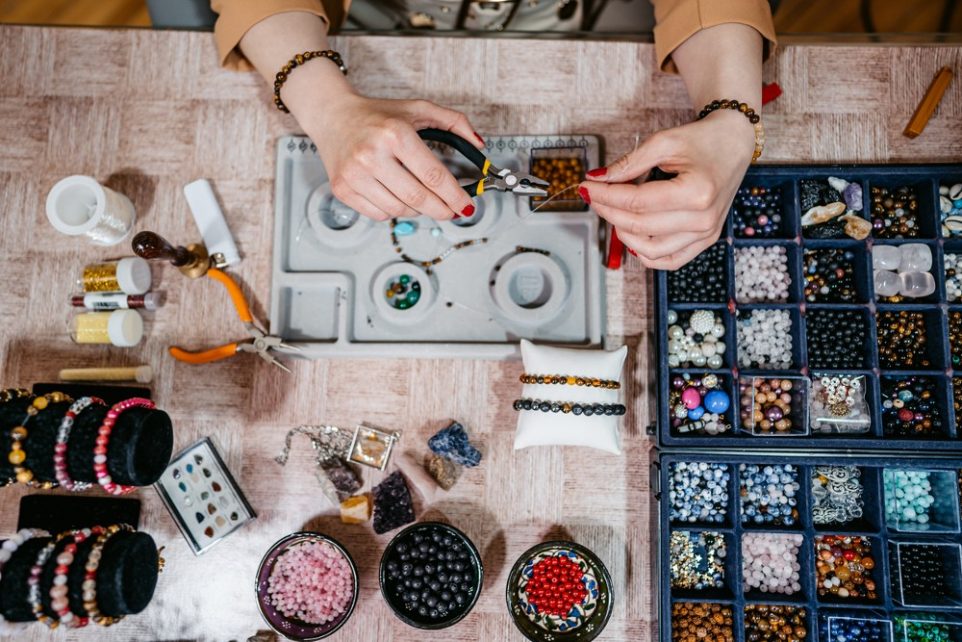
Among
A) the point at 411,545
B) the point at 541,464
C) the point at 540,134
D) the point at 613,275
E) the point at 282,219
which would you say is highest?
the point at 540,134

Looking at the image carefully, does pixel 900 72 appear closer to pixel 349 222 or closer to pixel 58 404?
pixel 349 222

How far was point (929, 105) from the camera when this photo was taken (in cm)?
153

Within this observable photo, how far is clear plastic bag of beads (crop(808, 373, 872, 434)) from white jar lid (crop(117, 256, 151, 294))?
165 centimetres

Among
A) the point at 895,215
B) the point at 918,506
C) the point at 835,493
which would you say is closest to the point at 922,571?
the point at 918,506

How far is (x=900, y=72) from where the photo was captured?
1.58 meters

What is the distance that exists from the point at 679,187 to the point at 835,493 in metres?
0.86

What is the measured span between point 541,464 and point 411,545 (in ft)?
1.19

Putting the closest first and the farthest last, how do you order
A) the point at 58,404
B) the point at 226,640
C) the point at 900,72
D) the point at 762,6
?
the point at 58,404 → the point at 762,6 → the point at 226,640 → the point at 900,72

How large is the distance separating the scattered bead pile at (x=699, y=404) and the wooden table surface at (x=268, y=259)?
94 millimetres

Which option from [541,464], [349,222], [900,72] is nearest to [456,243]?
[349,222]

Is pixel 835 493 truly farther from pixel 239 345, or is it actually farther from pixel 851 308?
pixel 239 345

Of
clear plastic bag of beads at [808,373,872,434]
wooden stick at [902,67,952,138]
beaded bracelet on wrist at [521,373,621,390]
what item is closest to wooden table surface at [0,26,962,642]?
wooden stick at [902,67,952,138]

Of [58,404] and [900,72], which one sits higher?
[900,72]

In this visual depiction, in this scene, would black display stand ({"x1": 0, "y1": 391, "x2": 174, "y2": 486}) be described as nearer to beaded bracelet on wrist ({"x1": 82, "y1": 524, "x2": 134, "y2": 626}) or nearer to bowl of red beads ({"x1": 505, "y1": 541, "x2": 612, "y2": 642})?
beaded bracelet on wrist ({"x1": 82, "y1": 524, "x2": 134, "y2": 626})
